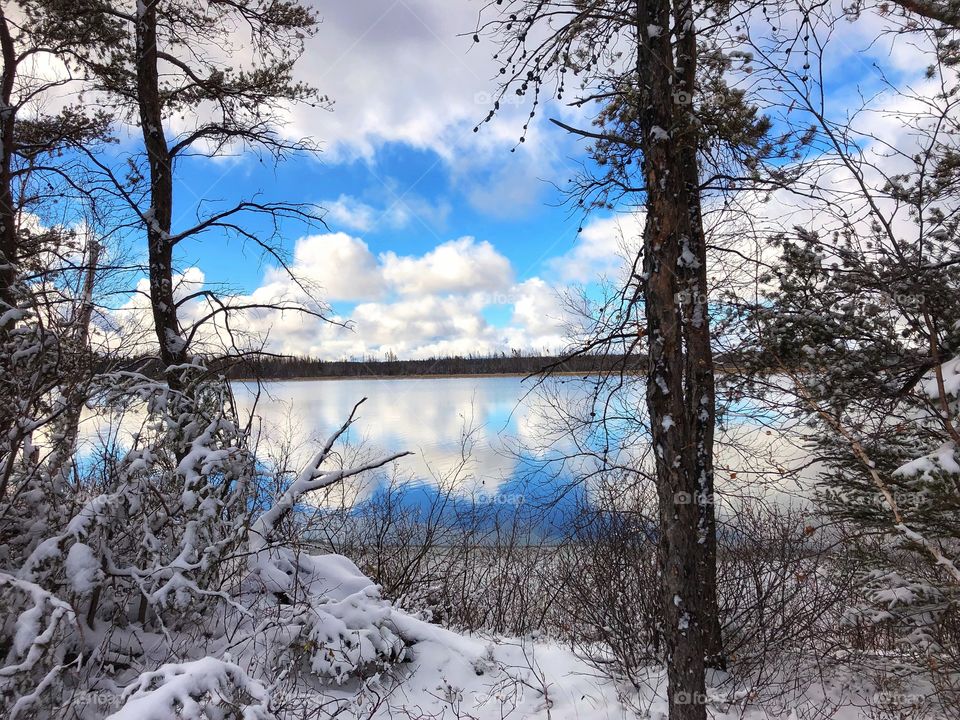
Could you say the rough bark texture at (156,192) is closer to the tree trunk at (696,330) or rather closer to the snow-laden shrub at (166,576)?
the snow-laden shrub at (166,576)

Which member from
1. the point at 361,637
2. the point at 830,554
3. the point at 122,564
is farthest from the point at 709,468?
the point at 122,564

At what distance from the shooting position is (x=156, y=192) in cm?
724

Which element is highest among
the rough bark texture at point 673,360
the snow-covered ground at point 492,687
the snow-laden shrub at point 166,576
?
the rough bark texture at point 673,360

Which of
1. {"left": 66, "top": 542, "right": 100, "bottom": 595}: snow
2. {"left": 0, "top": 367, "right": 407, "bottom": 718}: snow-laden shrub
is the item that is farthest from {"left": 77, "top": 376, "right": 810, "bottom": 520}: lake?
{"left": 66, "top": 542, "right": 100, "bottom": 595}: snow

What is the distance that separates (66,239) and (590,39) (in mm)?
9940

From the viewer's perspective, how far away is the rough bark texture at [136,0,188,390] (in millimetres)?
7078

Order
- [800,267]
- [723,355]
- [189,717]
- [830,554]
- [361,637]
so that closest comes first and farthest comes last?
1. [189,717]
2. [361,637]
3. [800,267]
4. [723,355]
5. [830,554]

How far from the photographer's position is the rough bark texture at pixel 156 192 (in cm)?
708

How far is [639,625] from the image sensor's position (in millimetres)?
6949

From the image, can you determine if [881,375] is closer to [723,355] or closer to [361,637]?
[723,355]

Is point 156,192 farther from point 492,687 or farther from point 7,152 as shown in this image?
point 492,687

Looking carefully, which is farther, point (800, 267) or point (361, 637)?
point (800, 267)

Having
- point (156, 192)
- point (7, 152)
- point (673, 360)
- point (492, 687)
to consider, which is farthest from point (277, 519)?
point (7, 152)

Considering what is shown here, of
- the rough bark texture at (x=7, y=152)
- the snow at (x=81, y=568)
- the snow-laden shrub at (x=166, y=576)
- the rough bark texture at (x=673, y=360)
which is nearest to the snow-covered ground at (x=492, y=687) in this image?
the snow-laden shrub at (x=166, y=576)
